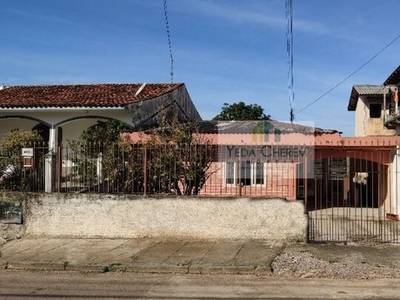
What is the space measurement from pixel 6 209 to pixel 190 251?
4829mm

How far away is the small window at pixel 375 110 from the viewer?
92.5 feet

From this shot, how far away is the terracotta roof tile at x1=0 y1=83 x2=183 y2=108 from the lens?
19.8 meters

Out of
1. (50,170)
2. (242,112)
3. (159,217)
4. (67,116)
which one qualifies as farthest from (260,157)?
(242,112)

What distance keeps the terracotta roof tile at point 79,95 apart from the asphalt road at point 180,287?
11.8 meters

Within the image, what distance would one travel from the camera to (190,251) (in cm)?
951

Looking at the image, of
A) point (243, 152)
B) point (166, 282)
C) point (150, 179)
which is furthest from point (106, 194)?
point (243, 152)

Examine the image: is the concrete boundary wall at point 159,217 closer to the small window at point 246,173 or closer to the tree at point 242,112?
the small window at point 246,173

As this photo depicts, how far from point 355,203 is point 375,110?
12083 mm

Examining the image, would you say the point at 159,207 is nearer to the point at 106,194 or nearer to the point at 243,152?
the point at 106,194


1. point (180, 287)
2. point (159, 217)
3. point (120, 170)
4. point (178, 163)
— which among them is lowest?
point (180, 287)

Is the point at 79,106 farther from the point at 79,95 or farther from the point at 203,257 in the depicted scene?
the point at 203,257

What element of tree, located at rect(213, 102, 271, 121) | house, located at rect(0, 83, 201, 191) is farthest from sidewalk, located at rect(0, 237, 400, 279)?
tree, located at rect(213, 102, 271, 121)

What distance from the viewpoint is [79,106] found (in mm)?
19500

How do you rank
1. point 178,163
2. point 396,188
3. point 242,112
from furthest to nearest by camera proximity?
1. point 242,112
2. point 396,188
3. point 178,163
